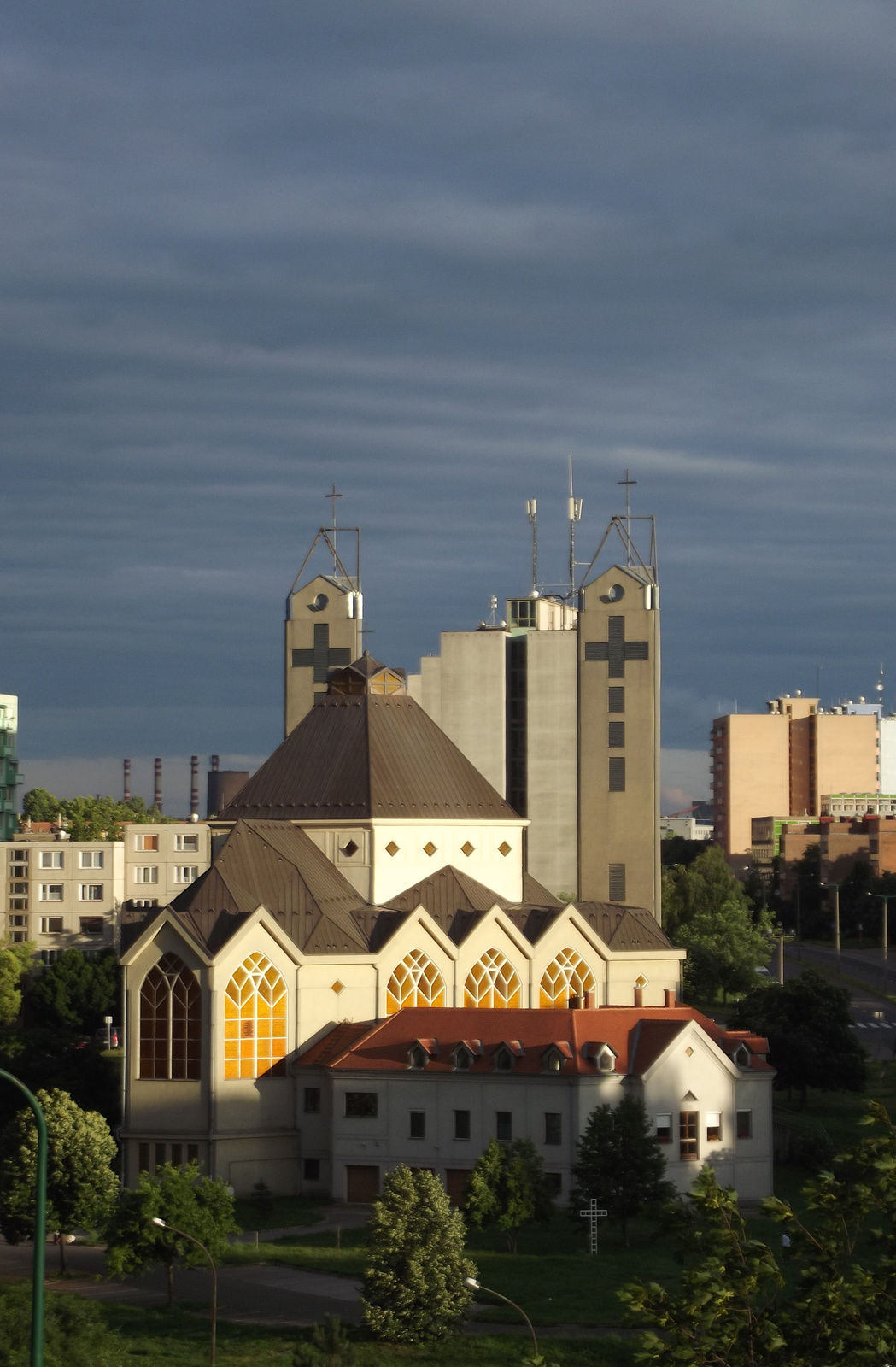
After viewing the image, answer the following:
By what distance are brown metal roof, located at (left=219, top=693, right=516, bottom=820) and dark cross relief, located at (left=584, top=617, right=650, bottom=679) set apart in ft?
125

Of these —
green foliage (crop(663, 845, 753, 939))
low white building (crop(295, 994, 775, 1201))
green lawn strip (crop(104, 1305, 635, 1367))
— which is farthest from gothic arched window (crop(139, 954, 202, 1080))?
green foliage (crop(663, 845, 753, 939))

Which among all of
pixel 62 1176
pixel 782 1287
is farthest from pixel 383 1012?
pixel 782 1287

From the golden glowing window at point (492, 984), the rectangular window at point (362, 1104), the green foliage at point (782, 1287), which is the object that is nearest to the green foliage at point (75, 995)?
the golden glowing window at point (492, 984)

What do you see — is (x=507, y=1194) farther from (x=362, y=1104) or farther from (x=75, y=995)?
(x=75, y=995)

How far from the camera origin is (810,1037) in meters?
100

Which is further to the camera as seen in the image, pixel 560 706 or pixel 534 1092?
pixel 560 706

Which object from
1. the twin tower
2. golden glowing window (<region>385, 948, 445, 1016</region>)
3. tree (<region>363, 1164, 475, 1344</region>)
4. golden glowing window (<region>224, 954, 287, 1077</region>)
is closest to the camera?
tree (<region>363, 1164, 475, 1344</region>)

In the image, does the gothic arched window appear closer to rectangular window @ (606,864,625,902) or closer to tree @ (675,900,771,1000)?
rectangular window @ (606,864,625,902)

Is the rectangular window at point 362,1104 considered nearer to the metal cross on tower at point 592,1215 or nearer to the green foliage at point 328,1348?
the metal cross on tower at point 592,1215

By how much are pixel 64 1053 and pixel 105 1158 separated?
23492mm

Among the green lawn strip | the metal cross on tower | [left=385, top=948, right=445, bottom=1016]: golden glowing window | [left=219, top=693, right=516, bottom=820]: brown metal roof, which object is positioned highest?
[left=219, top=693, right=516, bottom=820]: brown metal roof

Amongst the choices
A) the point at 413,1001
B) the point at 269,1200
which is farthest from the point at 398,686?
the point at 269,1200

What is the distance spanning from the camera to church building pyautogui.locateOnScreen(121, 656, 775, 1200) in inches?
2945

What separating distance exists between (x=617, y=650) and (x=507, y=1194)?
223 feet
